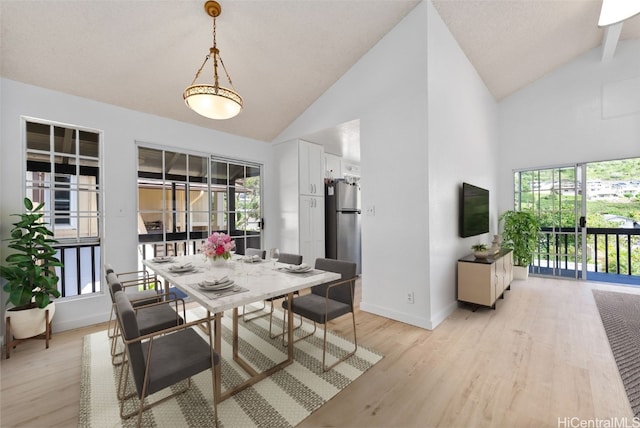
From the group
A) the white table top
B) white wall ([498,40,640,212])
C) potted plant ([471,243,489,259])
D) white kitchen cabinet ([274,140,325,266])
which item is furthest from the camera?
white kitchen cabinet ([274,140,325,266])

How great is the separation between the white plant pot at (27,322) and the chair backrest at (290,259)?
2.24 m

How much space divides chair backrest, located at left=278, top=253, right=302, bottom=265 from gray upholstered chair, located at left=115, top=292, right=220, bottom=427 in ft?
3.88

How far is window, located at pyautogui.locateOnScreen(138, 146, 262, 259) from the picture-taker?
3.43 m

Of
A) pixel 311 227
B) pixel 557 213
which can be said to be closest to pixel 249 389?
pixel 311 227

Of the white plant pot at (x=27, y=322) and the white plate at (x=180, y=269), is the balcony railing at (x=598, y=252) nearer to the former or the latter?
the white plate at (x=180, y=269)

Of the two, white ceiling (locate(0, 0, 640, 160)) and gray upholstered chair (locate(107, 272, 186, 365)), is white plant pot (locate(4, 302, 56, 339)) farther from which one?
white ceiling (locate(0, 0, 640, 160))

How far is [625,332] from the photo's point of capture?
2.65m

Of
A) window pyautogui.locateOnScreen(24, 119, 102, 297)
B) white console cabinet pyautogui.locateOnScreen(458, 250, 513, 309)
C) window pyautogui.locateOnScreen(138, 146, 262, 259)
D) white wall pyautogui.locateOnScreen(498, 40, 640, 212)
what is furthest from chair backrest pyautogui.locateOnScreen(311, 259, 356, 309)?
white wall pyautogui.locateOnScreen(498, 40, 640, 212)

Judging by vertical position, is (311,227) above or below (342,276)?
above

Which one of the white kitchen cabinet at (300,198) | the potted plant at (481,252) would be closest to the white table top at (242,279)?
the white kitchen cabinet at (300,198)

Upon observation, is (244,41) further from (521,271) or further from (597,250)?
(597,250)

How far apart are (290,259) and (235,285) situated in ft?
3.32

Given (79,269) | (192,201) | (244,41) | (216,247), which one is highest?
(244,41)

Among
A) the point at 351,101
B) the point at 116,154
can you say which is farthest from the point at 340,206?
the point at 116,154
